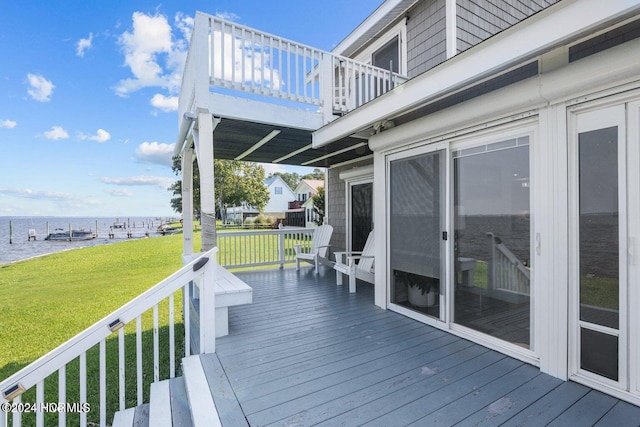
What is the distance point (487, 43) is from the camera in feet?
7.19

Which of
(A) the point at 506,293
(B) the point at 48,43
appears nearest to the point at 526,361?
(A) the point at 506,293

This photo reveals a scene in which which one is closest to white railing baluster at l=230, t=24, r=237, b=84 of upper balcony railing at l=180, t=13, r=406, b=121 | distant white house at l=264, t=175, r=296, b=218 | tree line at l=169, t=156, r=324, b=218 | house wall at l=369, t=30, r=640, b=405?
upper balcony railing at l=180, t=13, r=406, b=121

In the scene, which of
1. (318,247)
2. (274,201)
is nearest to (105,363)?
(318,247)

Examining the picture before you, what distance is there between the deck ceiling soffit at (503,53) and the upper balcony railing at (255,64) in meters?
1.53

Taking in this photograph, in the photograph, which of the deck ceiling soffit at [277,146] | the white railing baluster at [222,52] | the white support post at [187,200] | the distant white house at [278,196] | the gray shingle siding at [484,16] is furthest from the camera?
the distant white house at [278,196]

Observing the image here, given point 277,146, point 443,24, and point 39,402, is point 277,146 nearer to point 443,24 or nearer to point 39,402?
point 443,24

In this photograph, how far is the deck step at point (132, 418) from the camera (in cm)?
234

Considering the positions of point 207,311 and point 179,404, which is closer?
point 179,404

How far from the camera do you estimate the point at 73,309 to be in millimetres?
6930

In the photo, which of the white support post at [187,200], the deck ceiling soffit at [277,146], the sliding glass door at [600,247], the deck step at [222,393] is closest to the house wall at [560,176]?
the sliding glass door at [600,247]

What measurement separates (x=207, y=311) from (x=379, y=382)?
65.7 inches

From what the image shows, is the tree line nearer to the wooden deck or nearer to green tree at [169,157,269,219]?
green tree at [169,157,269,219]

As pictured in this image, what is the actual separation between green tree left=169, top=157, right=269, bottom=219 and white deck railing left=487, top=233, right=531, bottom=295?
2424 centimetres

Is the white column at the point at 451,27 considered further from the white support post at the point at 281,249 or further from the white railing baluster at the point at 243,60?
the white support post at the point at 281,249
